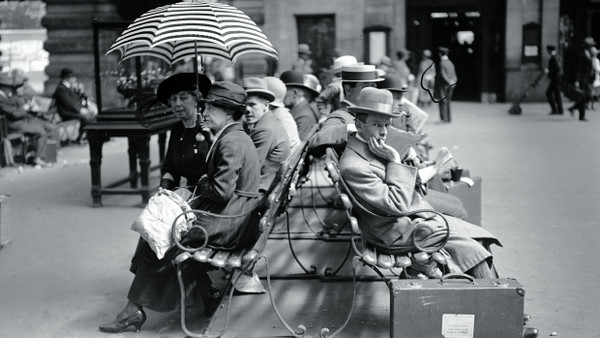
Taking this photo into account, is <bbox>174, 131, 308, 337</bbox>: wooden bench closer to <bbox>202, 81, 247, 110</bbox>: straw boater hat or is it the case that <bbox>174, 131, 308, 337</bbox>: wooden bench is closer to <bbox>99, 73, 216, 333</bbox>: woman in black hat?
<bbox>99, 73, 216, 333</bbox>: woman in black hat

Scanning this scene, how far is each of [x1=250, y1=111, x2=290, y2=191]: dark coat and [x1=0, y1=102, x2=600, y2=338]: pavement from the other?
833 millimetres

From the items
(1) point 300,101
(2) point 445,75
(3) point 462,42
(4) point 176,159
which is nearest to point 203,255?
(4) point 176,159

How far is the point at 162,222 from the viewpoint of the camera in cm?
562

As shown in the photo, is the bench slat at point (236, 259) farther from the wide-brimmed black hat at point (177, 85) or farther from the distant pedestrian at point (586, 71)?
the distant pedestrian at point (586, 71)

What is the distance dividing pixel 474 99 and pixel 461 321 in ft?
82.1

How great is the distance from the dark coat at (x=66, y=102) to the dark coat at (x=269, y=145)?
960cm

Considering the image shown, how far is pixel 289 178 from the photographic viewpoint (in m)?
6.50

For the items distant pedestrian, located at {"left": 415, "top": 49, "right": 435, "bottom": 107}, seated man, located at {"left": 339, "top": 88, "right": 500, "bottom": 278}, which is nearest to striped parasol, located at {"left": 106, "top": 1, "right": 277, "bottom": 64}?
seated man, located at {"left": 339, "top": 88, "right": 500, "bottom": 278}

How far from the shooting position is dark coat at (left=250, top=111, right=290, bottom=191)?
24.9ft

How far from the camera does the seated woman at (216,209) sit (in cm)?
577

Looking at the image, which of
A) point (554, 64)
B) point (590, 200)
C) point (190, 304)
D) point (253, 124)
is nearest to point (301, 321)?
point (190, 304)

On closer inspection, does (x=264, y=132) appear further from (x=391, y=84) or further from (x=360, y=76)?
(x=391, y=84)

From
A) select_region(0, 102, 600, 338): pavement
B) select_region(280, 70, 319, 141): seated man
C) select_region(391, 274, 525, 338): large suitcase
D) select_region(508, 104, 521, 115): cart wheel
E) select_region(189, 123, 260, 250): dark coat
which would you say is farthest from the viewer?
select_region(508, 104, 521, 115): cart wheel

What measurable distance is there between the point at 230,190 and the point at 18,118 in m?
9.48
